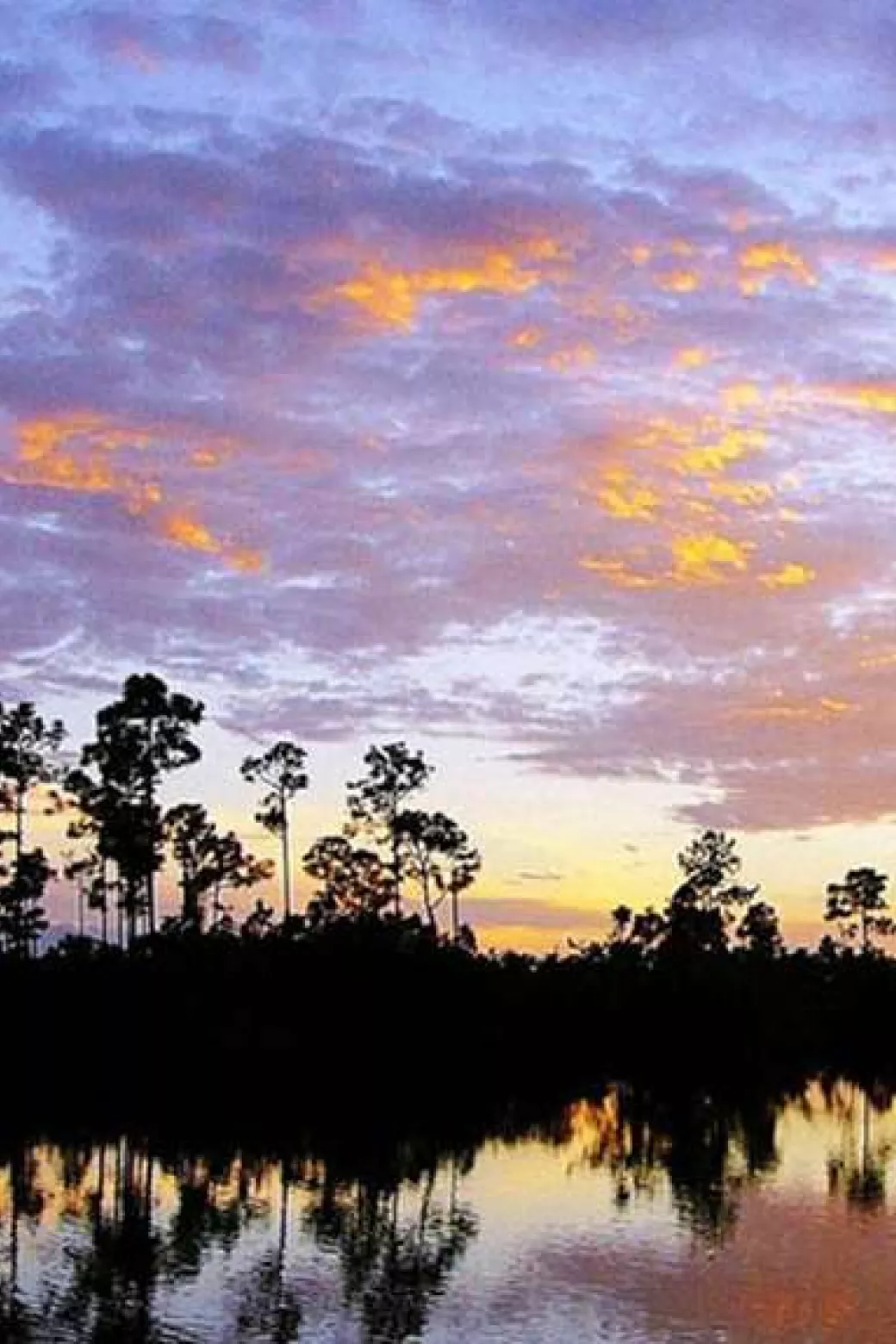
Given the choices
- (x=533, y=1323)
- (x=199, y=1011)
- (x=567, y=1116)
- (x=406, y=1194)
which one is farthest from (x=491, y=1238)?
(x=199, y=1011)

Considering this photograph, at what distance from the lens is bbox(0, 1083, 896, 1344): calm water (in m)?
22.3

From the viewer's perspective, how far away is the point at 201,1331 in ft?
70.4

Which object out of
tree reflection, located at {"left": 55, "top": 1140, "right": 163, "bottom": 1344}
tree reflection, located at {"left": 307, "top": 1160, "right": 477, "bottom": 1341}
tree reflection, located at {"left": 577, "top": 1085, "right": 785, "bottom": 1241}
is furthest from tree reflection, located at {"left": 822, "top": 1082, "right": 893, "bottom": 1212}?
tree reflection, located at {"left": 55, "top": 1140, "right": 163, "bottom": 1344}

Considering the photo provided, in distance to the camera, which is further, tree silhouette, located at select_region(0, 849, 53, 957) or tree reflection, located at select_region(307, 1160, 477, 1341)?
tree silhouette, located at select_region(0, 849, 53, 957)

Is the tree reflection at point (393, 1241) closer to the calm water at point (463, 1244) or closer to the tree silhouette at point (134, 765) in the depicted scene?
the calm water at point (463, 1244)

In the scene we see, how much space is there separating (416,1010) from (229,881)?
20430mm

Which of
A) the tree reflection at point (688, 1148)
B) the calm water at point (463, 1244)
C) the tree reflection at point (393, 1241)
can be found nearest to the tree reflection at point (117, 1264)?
the calm water at point (463, 1244)

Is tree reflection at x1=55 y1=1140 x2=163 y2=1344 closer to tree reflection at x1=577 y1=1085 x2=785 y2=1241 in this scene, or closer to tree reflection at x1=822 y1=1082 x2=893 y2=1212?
tree reflection at x1=577 y1=1085 x2=785 y2=1241

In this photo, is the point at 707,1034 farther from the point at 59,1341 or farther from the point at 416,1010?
the point at 59,1341

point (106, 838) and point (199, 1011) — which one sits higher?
point (106, 838)

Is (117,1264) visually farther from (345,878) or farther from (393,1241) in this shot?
(345,878)

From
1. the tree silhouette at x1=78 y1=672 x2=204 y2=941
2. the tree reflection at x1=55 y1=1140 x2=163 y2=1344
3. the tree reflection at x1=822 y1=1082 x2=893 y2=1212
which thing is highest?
the tree silhouette at x1=78 y1=672 x2=204 y2=941

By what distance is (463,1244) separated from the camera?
28.3m

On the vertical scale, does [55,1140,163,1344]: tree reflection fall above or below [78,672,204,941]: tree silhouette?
below
